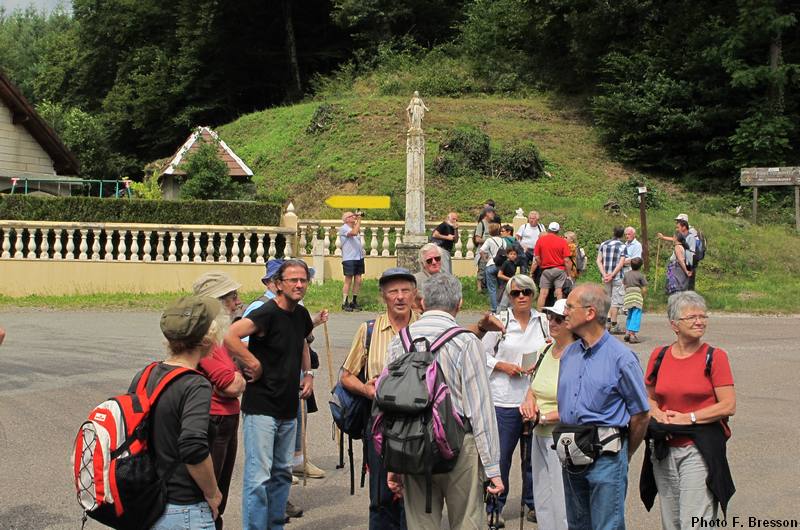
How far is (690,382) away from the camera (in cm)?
530

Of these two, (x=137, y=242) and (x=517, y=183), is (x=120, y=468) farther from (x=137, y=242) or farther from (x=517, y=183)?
(x=517, y=183)

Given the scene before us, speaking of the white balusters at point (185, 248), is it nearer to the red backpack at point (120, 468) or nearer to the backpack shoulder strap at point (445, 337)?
the backpack shoulder strap at point (445, 337)

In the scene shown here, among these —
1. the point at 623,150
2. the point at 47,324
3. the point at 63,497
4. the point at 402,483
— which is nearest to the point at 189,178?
the point at 47,324

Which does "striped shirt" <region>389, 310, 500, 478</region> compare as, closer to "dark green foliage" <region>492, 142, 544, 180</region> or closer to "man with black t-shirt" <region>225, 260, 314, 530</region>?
"man with black t-shirt" <region>225, 260, 314, 530</region>

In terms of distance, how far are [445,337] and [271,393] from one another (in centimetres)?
161

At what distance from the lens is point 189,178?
26734mm

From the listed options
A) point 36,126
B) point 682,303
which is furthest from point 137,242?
point 682,303

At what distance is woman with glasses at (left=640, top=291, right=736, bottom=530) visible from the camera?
5219mm

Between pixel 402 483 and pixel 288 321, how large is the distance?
1569 millimetres

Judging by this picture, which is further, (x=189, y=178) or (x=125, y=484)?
(x=189, y=178)

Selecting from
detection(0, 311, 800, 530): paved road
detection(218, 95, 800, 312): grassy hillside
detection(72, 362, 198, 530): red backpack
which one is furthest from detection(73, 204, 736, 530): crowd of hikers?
detection(218, 95, 800, 312): grassy hillside

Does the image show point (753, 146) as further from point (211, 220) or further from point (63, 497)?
point (63, 497)

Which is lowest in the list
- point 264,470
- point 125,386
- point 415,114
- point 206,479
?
point 125,386

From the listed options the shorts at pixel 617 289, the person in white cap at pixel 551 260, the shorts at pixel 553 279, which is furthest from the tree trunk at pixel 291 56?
the shorts at pixel 553 279
